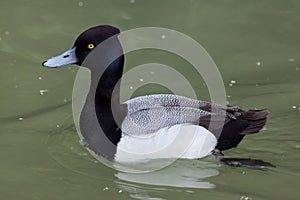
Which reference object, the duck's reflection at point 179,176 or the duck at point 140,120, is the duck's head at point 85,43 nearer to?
the duck at point 140,120

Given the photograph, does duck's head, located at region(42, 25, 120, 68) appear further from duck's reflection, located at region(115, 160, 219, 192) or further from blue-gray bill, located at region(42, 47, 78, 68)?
duck's reflection, located at region(115, 160, 219, 192)

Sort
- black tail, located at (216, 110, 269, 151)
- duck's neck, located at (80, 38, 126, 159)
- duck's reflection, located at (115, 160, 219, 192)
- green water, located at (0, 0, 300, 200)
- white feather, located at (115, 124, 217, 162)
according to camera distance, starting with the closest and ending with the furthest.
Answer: green water, located at (0, 0, 300, 200) → duck's reflection, located at (115, 160, 219, 192) → white feather, located at (115, 124, 217, 162) → duck's neck, located at (80, 38, 126, 159) → black tail, located at (216, 110, 269, 151)

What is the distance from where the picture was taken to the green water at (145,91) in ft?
20.1

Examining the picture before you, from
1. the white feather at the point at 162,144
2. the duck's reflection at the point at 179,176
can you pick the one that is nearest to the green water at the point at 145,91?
the duck's reflection at the point at 179,176

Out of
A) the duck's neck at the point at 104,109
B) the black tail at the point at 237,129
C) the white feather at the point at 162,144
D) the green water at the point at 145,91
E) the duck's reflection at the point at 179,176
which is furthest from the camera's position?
the black tail at the point at 237,129

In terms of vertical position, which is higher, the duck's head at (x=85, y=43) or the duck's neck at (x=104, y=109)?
the duck's head at (x=85, y=43)

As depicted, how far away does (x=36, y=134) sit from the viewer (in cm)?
713

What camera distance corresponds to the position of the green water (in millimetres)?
6113

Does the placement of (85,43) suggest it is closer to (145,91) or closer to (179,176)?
(179,176)

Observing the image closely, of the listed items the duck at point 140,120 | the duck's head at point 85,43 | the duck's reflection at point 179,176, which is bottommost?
the duck's reflection at point 179,176


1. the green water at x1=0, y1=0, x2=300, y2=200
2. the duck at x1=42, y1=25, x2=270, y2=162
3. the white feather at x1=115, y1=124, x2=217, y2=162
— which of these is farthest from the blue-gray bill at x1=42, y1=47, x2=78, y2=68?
the white feather at x1=115, y1=124, x2=217, y2=162

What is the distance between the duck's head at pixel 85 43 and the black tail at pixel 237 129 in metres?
1.42

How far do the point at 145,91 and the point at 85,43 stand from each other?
1673 millimetres

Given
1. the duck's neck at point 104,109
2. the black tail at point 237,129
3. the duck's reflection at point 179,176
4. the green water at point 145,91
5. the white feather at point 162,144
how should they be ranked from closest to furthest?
the green water at point 145,91
the duck's reflection at point 179,176
the white feather at point 162,144
the duck's neck at point 104,109
the black tail at point 237,129
